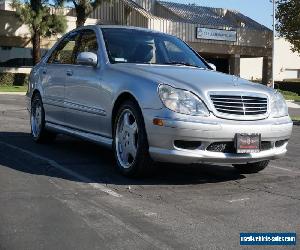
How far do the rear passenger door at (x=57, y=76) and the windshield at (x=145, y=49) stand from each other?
88 cm

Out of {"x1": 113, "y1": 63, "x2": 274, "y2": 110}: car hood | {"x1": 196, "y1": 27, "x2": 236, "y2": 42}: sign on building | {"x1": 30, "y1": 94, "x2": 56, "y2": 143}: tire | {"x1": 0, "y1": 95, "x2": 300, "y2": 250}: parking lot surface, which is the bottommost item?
{"x1": 0, "y1": 95, "x2": 300, "y2": 250}: parking lot surface

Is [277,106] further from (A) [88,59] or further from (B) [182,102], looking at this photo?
(A) [88,59]

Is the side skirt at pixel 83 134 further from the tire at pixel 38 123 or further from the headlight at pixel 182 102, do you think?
the headlight at pixel 182 102

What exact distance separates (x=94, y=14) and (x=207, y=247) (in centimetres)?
3940

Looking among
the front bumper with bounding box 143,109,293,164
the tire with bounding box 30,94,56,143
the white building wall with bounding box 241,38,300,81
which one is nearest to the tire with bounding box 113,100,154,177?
the front bumper with bounding box 143,109,293,164

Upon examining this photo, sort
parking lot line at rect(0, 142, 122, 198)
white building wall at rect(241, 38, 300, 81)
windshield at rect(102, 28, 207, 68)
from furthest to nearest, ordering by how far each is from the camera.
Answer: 1. white building wall at rect(241, 38, 300, 81)
2. windshield at rect(102, 28, 207, 68)
3. parking lot line at rect(0, 142, 122, 198)

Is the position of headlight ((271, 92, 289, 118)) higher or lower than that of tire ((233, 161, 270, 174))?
higher

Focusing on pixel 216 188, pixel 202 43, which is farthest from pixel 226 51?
pixel 216 188

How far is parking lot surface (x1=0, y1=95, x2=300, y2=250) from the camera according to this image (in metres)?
4.13

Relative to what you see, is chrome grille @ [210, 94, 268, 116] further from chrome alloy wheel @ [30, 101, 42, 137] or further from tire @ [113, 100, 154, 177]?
chrome alloy wheel @ [30, 101, 42, 137]

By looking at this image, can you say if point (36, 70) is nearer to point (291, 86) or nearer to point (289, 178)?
point (289, 178)

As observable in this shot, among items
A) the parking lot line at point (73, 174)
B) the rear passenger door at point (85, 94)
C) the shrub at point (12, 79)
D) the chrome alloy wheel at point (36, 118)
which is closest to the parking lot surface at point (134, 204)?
the parking lot line at point (73, 174)

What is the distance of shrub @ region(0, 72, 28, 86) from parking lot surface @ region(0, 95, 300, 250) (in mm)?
28772

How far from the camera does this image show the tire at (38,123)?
8.47 meters
